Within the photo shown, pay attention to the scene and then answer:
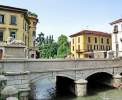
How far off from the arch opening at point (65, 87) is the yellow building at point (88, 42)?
31667mm

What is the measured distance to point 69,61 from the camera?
2525 centimetres

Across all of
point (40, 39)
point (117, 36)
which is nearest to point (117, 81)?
point (117, 36)

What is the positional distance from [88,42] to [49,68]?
144ft

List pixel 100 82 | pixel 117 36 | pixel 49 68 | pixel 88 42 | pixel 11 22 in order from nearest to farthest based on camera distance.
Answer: pixel 49 68
pixel 100 82
pixel 11 22
pixel 117 36
pixel 88 42

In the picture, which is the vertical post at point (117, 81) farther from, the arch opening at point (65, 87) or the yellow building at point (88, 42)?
the yellow building at point (88, 42)

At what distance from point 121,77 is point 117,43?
57.5ft

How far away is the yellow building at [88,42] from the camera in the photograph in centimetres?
6531

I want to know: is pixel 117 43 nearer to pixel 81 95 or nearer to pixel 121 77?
pixel 121 77

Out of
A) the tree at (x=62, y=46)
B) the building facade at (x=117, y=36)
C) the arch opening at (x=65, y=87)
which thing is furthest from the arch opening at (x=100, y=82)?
the tree at (x=62, y=46)

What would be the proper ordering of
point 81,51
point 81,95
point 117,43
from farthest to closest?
1. point 81,51
2. point 117,43
3. point 81,95

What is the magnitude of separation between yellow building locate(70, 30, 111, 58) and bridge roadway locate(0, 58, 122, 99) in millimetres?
32552

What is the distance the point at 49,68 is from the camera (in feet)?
76.5

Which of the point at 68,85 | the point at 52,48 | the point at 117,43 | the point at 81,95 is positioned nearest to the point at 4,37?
the point at 68,85

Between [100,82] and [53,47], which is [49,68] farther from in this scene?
[53,47]
